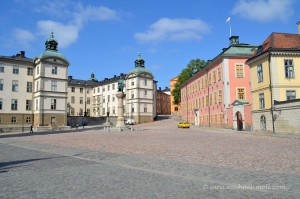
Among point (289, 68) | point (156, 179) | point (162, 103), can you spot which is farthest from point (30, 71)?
point (162, 103)

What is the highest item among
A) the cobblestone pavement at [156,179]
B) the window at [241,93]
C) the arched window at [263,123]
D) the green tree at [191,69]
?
the green tree at [191,69]

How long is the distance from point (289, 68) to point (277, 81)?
2.26 m

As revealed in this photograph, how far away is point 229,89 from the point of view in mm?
41938

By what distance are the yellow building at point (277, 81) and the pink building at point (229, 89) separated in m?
5.46

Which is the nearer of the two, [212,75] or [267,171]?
[267,171]

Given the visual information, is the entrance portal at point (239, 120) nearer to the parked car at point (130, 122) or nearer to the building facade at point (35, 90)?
the parked car at point (130, 122)

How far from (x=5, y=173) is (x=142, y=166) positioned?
4624mm

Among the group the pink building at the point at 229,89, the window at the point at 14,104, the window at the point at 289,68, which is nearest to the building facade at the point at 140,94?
the pink building at the point at 229,89

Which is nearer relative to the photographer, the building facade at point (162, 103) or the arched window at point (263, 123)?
the arched window at point (263, 123)

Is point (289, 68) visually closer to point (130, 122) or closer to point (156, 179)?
point (156, 179)

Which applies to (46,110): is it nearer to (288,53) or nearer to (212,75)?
(212,75)

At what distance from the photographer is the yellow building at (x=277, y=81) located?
2789cm

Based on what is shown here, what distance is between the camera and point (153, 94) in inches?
3157

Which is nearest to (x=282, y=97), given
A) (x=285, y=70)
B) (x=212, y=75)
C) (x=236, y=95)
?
(x=285, y=70)
